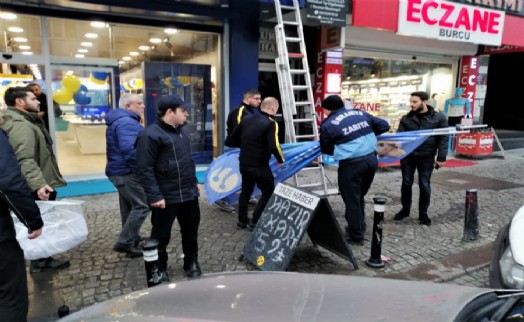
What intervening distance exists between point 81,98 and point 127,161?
13.2ft

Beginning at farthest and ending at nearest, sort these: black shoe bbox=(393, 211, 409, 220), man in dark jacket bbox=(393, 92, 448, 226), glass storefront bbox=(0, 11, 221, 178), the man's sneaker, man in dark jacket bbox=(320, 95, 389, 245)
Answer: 1. glass storefront bbox=(0, 11, 221, 178)
2. the man's sneaker
3. black shoe bbox=(393, 211, 409, 220)
4. man in dark jacket bbox=(393, 92, 448, 226)
5. man in dark jacket bbox=(320, 95, 389, 245)

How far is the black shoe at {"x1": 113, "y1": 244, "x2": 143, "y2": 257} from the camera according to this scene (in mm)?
4711

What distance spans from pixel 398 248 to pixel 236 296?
3.54 meters

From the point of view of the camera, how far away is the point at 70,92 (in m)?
7.66

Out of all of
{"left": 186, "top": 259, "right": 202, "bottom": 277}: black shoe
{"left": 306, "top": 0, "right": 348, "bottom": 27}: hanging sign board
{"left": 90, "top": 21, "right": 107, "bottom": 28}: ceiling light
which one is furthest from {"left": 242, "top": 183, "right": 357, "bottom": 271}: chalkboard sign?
{"left": 90, "top": 21, "right": 107, "bottom": 28}: ceiling light

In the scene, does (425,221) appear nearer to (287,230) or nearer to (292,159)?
(292,159)

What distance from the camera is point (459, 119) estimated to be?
12328 mm

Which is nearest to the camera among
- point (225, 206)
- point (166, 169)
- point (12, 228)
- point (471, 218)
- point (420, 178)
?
point (12, 228)

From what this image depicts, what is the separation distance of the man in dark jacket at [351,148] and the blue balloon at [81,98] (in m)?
5.14

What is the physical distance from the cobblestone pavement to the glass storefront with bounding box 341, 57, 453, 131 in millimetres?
4941

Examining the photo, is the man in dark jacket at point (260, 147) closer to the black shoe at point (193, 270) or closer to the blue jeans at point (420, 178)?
the black shoe at point (193, 270)

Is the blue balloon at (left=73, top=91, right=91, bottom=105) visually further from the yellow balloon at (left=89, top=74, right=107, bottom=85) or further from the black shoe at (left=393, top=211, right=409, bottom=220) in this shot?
the black shoe at (left=393, top=211, right=409, bottom=220)

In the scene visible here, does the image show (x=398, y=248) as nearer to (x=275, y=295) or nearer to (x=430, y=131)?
(x=430, y=131)

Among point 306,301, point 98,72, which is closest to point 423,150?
point 306,301
